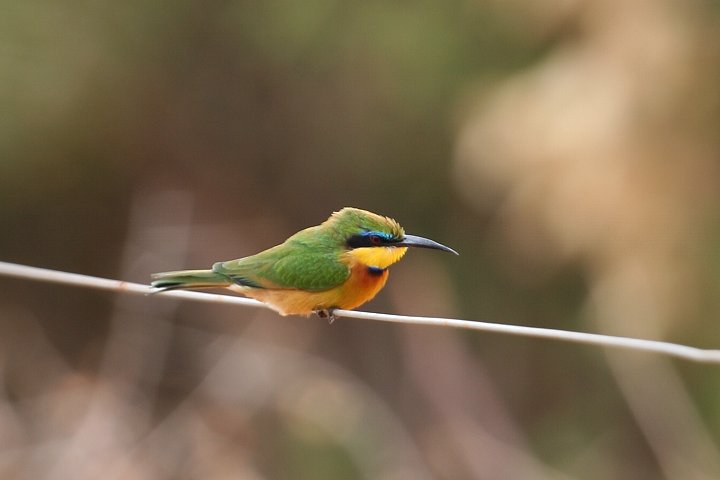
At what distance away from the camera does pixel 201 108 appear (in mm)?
5910

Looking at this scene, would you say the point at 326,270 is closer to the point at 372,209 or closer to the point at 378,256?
the point at 378,256

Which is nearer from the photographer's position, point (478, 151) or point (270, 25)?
point (478, 151)

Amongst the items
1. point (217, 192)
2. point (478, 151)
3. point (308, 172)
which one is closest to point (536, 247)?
point (478, 151)

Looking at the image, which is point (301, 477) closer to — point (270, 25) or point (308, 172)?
point (308, 172)

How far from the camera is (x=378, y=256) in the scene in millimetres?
2775

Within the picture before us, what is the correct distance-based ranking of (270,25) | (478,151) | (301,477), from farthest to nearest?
(270,25) → (301,477) → (478,151)

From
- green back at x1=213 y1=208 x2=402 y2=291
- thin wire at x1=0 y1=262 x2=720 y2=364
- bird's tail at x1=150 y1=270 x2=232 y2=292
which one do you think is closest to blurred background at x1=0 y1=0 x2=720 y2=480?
green back at x1=213 y1=208 x2=402 y2=291

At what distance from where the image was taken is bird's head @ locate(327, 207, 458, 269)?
278 cm

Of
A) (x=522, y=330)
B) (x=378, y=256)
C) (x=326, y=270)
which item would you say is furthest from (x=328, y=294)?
(x=522, y=330)

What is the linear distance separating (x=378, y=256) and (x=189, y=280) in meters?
0.55

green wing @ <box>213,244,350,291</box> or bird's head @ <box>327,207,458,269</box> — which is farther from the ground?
bird's head @ <box>327,207,458,269</box>

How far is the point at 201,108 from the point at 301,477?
2.35 m

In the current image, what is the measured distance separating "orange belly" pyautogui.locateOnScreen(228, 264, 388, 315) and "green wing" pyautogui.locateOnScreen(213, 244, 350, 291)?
0.08ft

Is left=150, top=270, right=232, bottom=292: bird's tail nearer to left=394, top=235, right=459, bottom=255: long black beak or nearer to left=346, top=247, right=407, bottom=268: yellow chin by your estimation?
left=346, top=247, right=407, bottom=268: yellow chin
